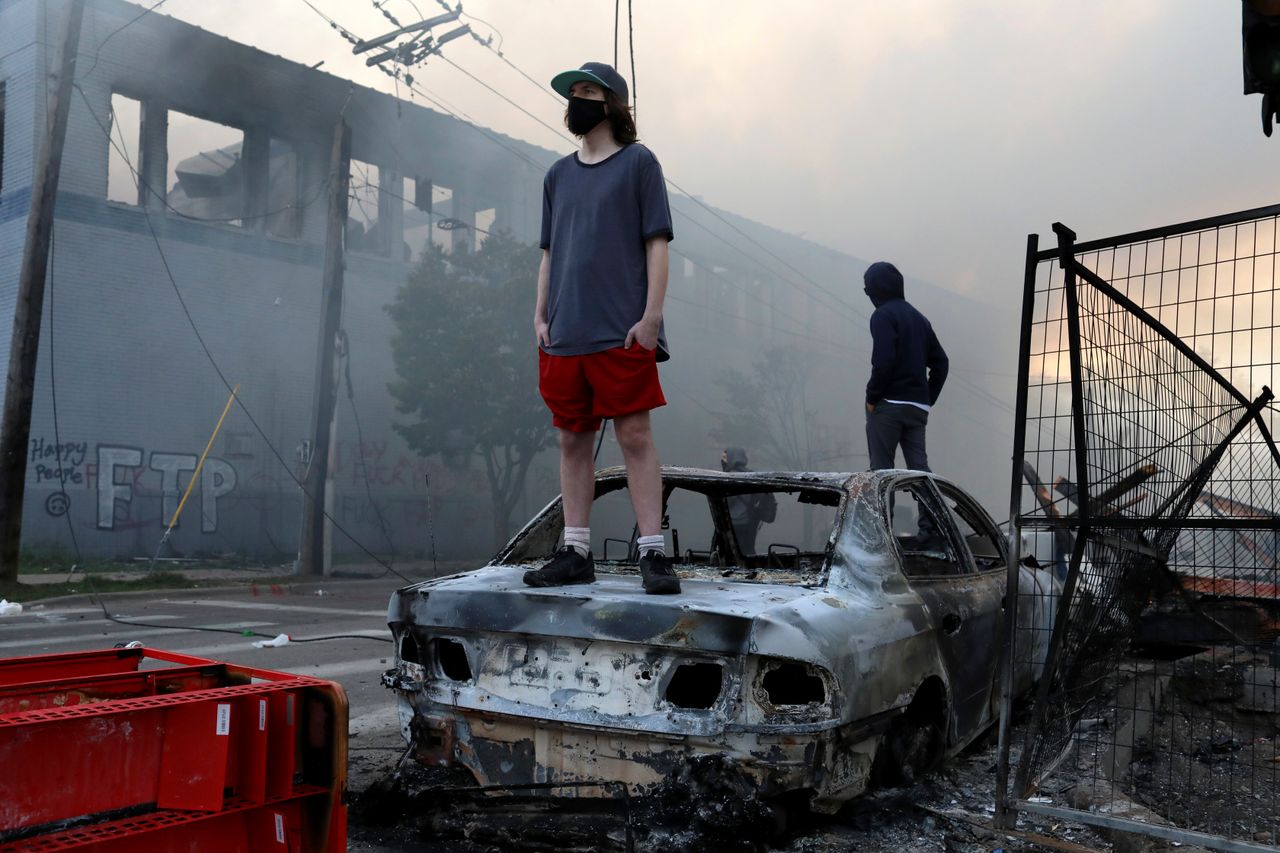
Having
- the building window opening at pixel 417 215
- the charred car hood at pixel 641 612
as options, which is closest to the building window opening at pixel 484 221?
the building window opening at pixel 417 215

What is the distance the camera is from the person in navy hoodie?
6.25 m

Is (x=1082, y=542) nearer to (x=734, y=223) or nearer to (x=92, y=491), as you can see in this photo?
(x=92, y=491)

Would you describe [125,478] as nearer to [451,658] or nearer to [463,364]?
[463,364]

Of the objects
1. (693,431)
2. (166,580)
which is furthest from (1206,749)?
(693,431)

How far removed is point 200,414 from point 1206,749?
19933 mm

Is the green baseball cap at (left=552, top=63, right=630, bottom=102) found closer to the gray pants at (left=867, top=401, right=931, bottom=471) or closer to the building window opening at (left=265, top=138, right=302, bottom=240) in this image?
the gray pants at (left=867, top=401, right=931, bottom=471)

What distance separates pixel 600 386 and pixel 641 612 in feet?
2.92

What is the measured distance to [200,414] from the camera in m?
21.4

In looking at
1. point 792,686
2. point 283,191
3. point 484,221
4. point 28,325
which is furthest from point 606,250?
point 484,221

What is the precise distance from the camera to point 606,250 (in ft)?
12.5

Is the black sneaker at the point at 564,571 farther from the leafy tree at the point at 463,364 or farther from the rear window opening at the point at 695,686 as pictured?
the leafy tree at the point at 463,364

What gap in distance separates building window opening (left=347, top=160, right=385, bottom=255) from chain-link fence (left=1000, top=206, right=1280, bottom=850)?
2279 centimetres

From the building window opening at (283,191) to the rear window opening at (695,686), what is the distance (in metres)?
21.8

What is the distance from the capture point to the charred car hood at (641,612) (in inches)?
Answer: 118
